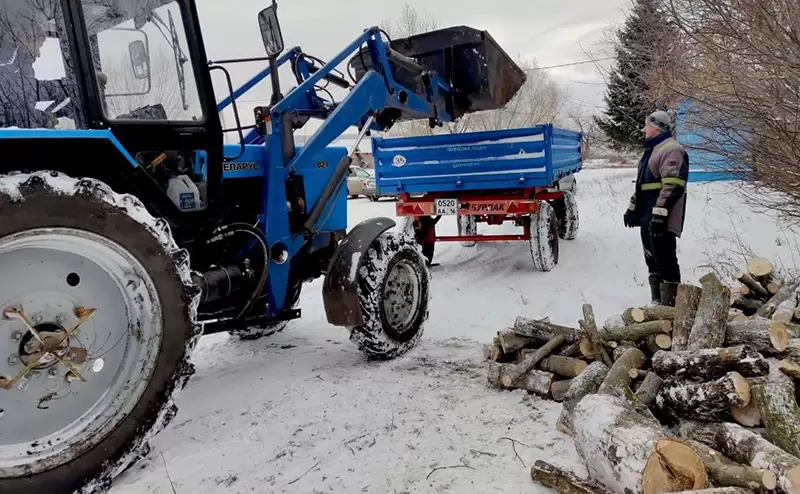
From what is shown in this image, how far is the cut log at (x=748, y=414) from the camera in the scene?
2.76 m

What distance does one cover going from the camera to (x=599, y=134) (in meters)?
29.5

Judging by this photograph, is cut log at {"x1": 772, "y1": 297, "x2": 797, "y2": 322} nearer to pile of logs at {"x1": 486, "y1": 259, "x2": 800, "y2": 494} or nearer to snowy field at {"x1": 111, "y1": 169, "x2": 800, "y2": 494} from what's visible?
pile of logs at {"x1": 486, "y1": 259, "x2": 800, "y2": 494}

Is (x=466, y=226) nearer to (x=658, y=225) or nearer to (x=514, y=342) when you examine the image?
(x=658, y=225)

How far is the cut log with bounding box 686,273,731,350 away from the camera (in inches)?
133

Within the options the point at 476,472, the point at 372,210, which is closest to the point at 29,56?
the point at 476,472

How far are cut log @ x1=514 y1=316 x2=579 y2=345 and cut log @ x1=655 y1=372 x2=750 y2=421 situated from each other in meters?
1.04

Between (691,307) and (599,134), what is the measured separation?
1087 inches

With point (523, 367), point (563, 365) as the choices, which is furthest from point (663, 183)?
point (523, 367)

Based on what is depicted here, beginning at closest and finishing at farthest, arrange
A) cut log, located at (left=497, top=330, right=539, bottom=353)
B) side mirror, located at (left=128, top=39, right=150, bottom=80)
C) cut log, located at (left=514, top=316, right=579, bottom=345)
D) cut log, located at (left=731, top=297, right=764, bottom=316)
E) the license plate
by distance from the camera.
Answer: side mirror, located at (left=128, top=39, right=150, bottom=80)
cut log, located at (left=514, top=316, right=579, bottom=345)
cut log, located at (left=497, top=330, right=539, bottom=353)
cut log, located at (left=731, top=297, right=764, bottom=316)
the license plate

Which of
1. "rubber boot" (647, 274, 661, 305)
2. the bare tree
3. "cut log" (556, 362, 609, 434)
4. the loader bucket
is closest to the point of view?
"cut log" (556, 362, 609, 434)

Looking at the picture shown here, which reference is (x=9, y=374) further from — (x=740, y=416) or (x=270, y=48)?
(x=740, y=416)

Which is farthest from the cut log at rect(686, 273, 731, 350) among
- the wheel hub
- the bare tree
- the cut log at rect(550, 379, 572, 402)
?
the wheel hub

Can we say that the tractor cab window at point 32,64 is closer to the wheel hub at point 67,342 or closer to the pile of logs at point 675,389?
the wheel hub at point 67,342

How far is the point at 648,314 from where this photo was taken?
13.1 ft
